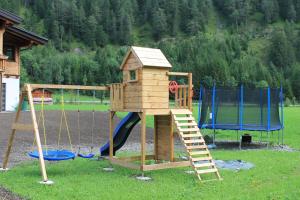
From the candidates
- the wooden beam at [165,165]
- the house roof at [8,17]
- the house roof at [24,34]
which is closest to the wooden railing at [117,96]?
the wooden beam at [165,165]

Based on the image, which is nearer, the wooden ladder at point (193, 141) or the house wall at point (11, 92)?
the wooden ladder at point (193, 141)

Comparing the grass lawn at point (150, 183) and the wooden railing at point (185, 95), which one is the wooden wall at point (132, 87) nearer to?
the wooden railing at point (185, 95)

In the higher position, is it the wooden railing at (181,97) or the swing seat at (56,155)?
the wooden railing at (181,97)

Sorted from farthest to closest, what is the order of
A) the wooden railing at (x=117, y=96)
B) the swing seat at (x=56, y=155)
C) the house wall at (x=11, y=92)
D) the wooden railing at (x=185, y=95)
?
the house wall at (x=11, y=92) → the wooden railing at (x=185, y=95) → the wooden railing at (x=117, y=96) → the swing seat at (x=56, y=155)

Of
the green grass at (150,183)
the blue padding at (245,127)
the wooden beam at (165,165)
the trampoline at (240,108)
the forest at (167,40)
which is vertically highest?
the forest at (167,40)

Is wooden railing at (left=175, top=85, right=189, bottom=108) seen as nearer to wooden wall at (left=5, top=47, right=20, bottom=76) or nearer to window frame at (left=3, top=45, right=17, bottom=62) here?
wooden wall at (left=5, top=47, right=20, bottom=76)

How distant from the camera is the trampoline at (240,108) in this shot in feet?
65.7

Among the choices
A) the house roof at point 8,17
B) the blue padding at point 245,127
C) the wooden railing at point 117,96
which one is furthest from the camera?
Answer: the house roof at point 8,17

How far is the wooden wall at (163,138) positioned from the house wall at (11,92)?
20.6 m

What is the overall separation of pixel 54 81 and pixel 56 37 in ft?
192

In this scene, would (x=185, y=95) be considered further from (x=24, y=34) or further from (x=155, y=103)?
(x=24, y=34)

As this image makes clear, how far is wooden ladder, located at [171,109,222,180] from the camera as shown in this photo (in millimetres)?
11765

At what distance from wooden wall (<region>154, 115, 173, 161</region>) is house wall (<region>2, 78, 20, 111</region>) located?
20.6m

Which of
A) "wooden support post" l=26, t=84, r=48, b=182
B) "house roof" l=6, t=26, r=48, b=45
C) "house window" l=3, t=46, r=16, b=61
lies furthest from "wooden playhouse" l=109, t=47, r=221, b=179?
"house window" l=3, t=46, r=16, b=61
